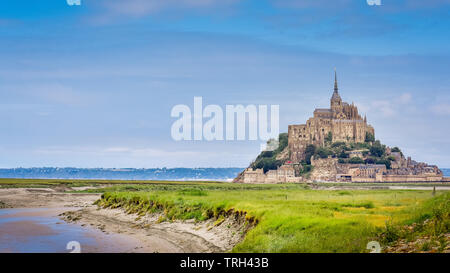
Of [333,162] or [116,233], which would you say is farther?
[333,162]

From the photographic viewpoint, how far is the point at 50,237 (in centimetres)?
2786

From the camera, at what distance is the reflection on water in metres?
23.8

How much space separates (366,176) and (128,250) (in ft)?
510

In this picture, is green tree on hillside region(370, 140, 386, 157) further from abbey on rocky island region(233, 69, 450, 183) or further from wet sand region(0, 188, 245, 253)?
wet sand region(0, 188, 245, 253)

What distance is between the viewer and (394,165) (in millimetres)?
181125

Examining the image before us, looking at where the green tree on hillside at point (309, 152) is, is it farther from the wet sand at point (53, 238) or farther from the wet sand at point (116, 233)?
the wet sand at point (53, 238)

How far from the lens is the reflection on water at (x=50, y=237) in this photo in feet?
78.2

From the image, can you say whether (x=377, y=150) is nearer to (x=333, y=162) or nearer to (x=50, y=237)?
(x=333, y=162)

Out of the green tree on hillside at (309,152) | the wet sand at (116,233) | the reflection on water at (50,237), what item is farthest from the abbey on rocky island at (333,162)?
the reflection on water at (50,237)

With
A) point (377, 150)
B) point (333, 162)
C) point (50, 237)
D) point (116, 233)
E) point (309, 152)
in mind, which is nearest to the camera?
point (50, 237)

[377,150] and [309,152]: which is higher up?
[377,150]

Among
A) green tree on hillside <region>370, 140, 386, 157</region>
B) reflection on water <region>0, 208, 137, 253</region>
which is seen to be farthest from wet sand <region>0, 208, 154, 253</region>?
green tree on hillside <region>370, 140, 386, 157</region>

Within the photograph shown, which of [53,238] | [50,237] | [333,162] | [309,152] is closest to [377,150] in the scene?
[333,162]

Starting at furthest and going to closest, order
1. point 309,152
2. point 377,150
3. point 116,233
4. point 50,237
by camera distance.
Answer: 1. point 309,152
2. point 377,150
3. point 116,233
4. point 50,237
